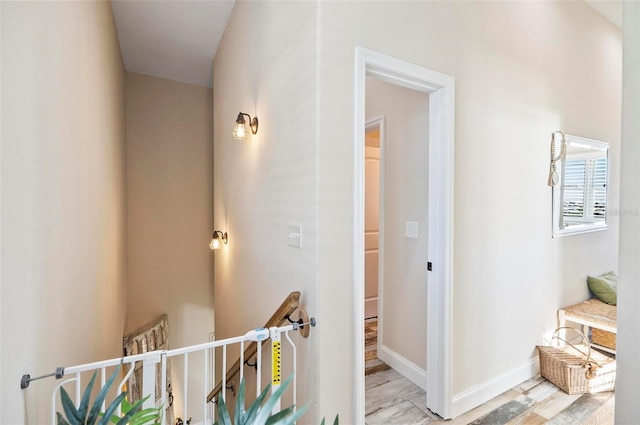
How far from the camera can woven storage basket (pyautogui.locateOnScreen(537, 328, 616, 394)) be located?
2211mm

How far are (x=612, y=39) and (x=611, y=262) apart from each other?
2370 mm

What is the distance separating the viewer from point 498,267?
2266 millimetres

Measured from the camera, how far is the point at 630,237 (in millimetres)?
754

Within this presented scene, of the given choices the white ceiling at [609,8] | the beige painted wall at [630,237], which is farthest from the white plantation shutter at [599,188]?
the beige painted wall at [630,237]

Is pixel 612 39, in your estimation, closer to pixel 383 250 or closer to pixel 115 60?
pixel 383 250

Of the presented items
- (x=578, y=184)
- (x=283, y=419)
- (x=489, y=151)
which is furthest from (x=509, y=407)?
(x=578, y=184)

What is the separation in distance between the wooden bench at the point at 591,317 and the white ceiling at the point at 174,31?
9.51 ft

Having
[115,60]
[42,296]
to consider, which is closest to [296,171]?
[42,296]

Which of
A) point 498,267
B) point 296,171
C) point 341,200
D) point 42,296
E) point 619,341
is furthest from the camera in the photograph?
point 498,267

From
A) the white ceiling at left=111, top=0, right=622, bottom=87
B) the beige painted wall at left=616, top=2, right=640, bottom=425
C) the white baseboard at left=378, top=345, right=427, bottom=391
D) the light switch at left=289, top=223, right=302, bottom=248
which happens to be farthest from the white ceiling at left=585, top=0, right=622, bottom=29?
the white baseboard at left=378, top=345, right=427, bottom=391

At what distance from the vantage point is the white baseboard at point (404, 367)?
2.30 metres

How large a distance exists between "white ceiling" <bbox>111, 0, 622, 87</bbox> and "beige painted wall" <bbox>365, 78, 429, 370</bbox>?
5.80 feet

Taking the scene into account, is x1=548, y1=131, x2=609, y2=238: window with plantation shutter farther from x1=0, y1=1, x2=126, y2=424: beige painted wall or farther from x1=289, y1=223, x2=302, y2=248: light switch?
x1=0, y1=1, x2=126, y2=424: beige painted wall

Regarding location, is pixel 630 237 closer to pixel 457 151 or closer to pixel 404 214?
pixel 457 151
